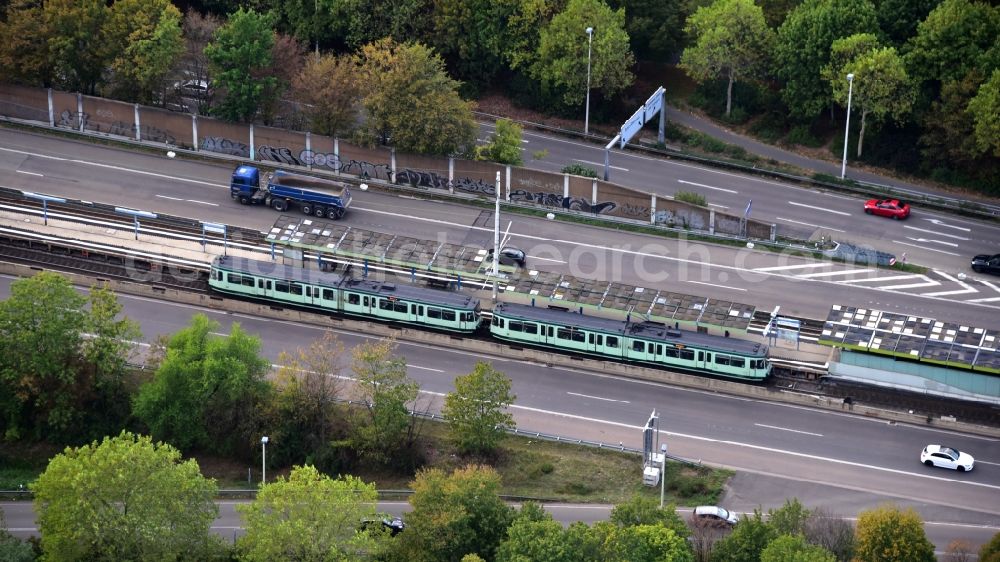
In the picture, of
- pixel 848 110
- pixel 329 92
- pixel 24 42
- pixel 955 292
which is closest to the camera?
pixel 955 292

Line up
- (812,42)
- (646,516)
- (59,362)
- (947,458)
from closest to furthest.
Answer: (646,516) → (947,458) → (59,362) → (812,42)

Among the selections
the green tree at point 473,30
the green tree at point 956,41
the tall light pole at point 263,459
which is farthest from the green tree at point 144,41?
the green tree at point 956,41

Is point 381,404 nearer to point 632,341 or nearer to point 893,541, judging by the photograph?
point 632,341

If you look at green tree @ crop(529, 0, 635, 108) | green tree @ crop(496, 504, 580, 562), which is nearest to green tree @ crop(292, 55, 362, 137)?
green tree @ crop(529, 0, 635, 108)

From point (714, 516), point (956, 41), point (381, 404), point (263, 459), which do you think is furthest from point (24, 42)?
point (956, 41)

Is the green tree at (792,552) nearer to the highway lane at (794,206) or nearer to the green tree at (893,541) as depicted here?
the green tree at (893,541)

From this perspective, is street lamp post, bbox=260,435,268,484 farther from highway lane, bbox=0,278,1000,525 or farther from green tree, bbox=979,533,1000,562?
Answer: green tree, bbox=979,533,1000,562

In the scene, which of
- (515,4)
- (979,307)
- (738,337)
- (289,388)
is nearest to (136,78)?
(515,4)

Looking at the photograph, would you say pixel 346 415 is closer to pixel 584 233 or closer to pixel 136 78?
pixel 584 233
